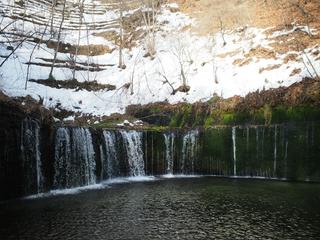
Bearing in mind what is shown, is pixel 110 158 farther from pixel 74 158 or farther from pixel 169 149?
pixel 169 149

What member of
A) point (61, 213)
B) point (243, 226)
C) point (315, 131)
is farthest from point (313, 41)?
point (61, 213)

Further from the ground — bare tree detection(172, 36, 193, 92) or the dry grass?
the dry grass

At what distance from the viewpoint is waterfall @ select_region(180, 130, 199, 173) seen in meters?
21.8

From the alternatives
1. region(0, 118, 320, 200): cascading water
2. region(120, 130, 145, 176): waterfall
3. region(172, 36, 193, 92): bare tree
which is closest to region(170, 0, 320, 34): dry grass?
region(172, 36, 193, 92): bare tree

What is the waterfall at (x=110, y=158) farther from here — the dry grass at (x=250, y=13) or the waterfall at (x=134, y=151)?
the dry grass at (x=250, y=13)

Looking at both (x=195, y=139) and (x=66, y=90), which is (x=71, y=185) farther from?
(x=66, y=90)

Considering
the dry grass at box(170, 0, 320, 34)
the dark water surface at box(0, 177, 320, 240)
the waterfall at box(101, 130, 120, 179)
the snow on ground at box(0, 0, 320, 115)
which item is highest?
the dry grass at box(170, 0, 320, 34)

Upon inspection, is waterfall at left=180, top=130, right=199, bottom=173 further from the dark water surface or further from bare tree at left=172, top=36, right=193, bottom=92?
bare tree at left=172, top=36, right=193, bottom=92

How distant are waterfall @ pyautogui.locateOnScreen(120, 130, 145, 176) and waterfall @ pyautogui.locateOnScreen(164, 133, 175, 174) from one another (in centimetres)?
143

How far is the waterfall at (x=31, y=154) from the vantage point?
15.3 meters

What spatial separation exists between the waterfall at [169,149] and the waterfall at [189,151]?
60cm

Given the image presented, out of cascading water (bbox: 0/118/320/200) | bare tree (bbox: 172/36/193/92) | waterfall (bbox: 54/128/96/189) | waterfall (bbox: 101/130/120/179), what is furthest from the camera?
bare tree (bbox: 172/36/193/92)

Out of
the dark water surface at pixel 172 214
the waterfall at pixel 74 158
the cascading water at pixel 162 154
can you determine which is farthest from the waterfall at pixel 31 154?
the dark water surface at pixel 172 214

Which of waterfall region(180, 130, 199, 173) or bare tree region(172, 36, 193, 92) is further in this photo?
bare tree region(172, 36, 193, 92)
